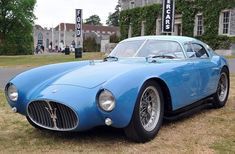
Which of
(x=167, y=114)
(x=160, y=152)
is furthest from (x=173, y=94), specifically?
(x=160, y=152)

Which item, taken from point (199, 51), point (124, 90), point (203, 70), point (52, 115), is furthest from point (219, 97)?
point (52, 115)

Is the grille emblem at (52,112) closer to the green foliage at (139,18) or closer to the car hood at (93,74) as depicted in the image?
the car hood at (93,74)

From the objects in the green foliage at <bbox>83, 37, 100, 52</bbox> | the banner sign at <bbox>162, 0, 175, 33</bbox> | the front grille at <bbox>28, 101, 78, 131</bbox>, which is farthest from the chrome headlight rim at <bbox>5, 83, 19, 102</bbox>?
the green foliage at <bbox>83, 37, 100, 52</bbox>

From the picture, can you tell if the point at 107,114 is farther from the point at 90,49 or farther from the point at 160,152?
the point at 90,49

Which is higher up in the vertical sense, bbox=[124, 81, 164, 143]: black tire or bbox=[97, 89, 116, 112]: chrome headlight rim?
bbox=[97, 89, 116, 112]: chrome headlight rim

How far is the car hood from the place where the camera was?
181 inches

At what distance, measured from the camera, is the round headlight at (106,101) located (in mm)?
4250

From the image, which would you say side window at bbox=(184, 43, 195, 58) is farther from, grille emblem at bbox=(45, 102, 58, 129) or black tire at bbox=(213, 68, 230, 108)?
grille emblem at bbox=(45, 102, 58, 129)

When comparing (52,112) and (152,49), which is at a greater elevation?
(152,49)

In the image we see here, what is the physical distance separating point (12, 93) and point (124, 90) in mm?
1603

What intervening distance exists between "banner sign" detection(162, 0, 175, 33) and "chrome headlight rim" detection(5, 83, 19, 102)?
60.7 ft

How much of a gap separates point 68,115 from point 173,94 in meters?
1.47

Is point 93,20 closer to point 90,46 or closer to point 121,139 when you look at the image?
point 90,46

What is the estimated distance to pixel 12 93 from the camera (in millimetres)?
5059
